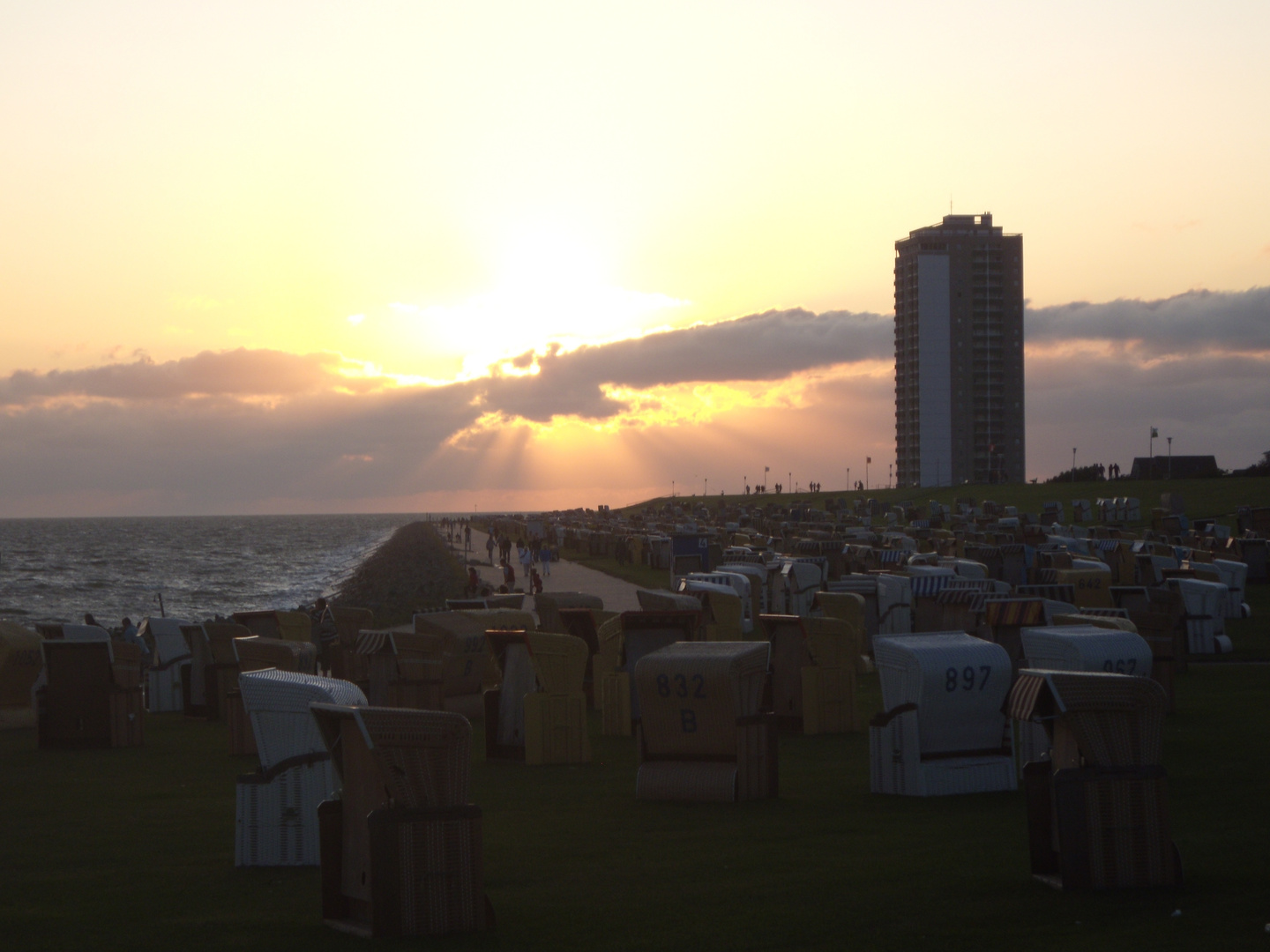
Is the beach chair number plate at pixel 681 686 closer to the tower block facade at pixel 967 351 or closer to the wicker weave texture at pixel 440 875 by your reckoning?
the wicker weave texture at pixel 440 875

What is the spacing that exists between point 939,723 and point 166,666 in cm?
1379

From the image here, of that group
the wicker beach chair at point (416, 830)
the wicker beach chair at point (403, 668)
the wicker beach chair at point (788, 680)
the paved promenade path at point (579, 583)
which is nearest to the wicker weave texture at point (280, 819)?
the wicker beach chair at point (416, 830)

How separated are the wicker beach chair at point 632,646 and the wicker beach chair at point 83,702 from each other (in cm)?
570

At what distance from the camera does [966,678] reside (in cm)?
1131

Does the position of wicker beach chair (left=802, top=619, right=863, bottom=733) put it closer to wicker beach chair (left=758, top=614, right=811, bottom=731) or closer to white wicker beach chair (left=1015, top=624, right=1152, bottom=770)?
wicker beach chair (left=758, top=614, right=811, bottom=731)

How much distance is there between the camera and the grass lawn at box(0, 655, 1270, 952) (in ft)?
23.0

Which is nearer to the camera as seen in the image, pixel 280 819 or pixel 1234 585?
pixel 280 819

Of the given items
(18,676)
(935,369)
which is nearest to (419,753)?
(18,676)

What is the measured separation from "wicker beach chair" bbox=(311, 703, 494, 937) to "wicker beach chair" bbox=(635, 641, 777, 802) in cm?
414

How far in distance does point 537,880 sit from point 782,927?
6.31 ft

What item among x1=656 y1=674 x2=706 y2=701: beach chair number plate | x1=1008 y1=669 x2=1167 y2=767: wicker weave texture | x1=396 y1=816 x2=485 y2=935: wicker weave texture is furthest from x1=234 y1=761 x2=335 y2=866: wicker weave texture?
x1=1008 y1=669 x2=1167 y2=767: wicker weave texture

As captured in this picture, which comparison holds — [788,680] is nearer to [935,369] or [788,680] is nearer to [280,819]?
[280,819]

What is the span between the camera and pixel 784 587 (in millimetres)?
30250

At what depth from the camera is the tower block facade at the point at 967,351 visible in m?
180
